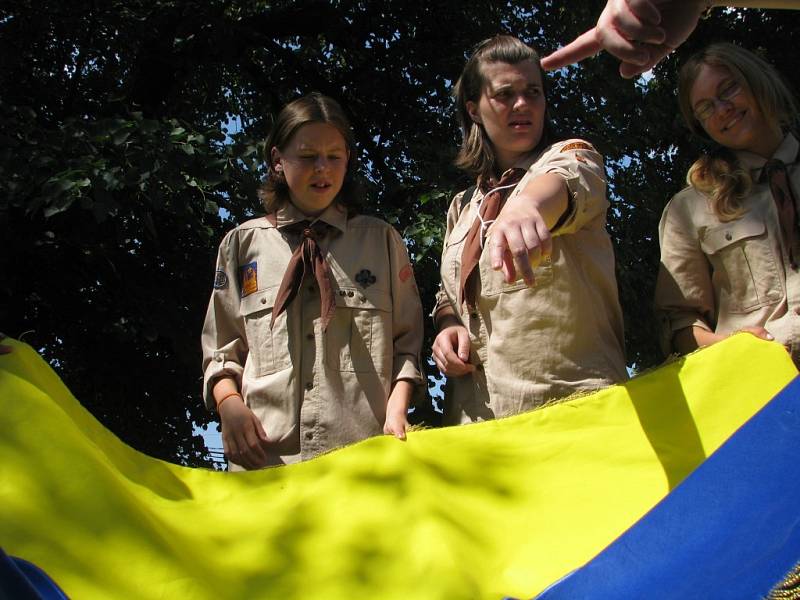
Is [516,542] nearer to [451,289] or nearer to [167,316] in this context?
[451,289]

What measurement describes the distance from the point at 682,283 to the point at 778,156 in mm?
413

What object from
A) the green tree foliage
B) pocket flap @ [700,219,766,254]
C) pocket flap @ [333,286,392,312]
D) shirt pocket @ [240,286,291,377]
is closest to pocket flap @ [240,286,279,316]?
shirt pocket @ [240,286,291,377]

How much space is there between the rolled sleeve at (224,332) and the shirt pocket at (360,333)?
10.7 inches

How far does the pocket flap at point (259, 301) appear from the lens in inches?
106

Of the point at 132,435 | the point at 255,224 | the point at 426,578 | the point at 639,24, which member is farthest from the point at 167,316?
the point at 639,24

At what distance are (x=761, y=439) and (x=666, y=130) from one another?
171 inches

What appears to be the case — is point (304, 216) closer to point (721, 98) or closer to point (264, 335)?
point (264, 335)

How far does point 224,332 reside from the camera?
2754 mm

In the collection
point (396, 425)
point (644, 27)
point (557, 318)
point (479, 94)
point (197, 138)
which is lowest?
point (396, 425)

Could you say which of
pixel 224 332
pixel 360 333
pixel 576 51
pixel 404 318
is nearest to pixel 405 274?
pixel 404 318

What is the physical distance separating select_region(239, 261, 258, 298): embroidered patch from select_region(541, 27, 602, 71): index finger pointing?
140 cm

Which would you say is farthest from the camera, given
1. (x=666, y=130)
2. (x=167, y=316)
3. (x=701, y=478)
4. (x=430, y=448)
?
(x=666, y=130)

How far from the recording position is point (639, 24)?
53.4 inches

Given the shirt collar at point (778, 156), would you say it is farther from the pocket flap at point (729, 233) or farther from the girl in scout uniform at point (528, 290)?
the girl in scout uniform at point (528, 290)
